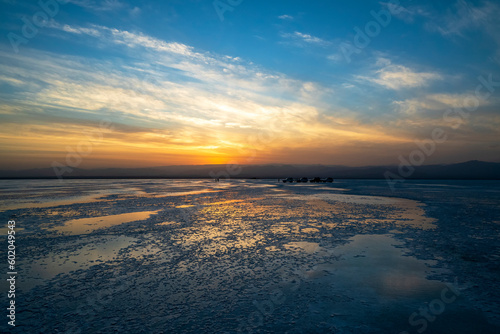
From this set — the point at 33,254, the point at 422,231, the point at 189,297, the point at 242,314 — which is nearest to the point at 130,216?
the point at 33,254

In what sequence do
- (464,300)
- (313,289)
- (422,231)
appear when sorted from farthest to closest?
(422,231), (313,289), (464,300)

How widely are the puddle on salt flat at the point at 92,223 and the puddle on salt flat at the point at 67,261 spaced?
2.74m

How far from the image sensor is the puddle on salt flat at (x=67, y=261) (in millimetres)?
7383

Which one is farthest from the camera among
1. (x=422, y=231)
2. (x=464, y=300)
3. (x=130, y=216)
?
(x=130, y=216)

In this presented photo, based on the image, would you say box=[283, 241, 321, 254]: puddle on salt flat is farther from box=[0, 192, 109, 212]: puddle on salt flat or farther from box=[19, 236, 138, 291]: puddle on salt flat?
box=[0, 192, 109, 212]: puddle on salt flat

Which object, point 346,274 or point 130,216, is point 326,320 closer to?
point 346,274

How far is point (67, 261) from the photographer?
8812mm

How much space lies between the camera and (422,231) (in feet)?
44.5

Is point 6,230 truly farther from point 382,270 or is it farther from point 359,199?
point 359,199

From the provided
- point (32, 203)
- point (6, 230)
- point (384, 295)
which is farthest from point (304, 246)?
point (32, 203)

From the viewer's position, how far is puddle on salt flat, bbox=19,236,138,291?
738 centimetres

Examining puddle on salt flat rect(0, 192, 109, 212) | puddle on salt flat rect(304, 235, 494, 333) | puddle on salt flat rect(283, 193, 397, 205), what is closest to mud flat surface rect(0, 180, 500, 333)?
puddle on salt flat rect(304, 235, 494, 333)

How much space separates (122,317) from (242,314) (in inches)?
94.8

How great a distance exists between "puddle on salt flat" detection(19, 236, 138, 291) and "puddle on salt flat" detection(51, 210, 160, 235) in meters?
2.74
